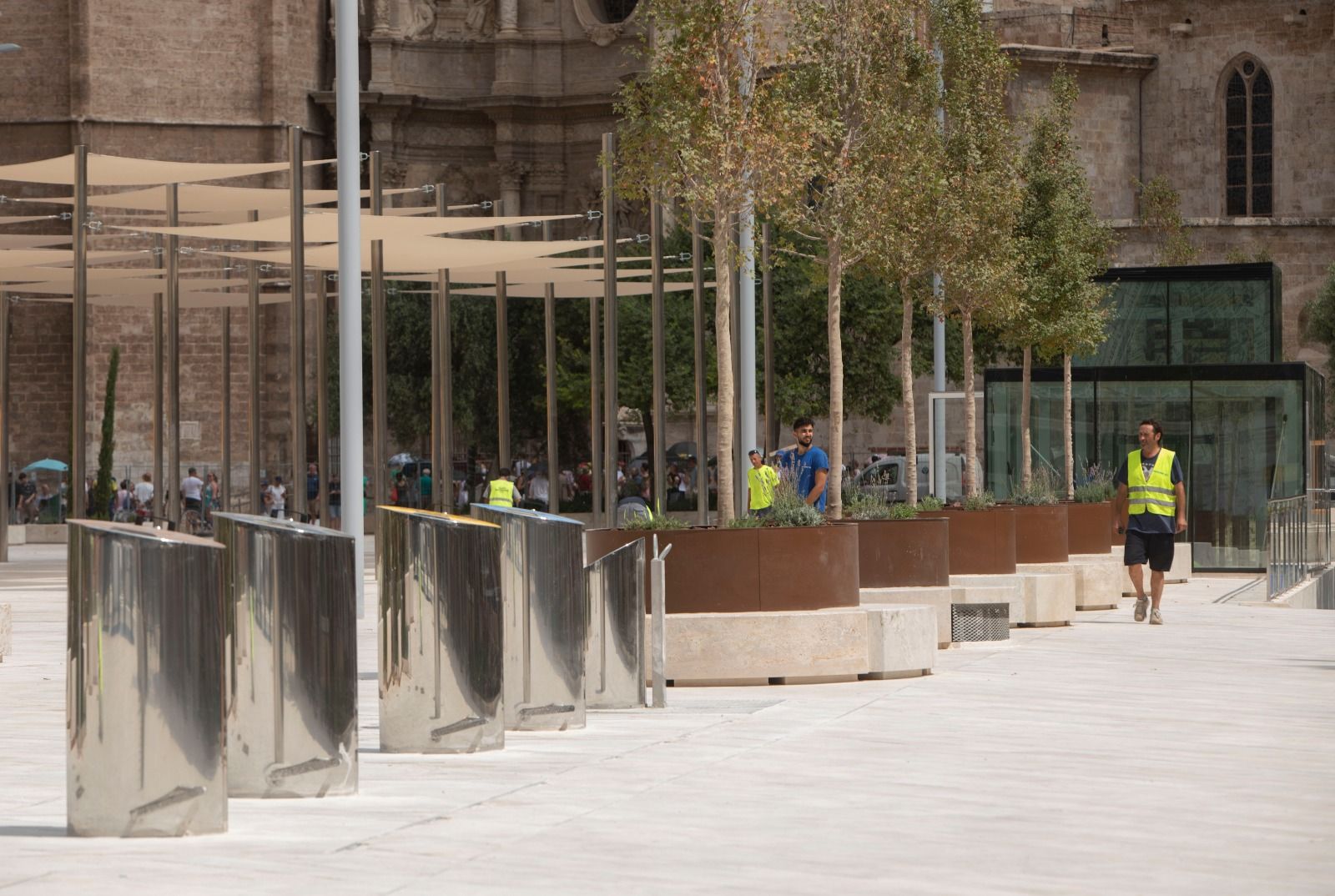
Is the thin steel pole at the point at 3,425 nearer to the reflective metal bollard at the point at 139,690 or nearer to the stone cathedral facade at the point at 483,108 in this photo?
the stone cathedral facade at the point at 483,108

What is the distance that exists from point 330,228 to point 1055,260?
777 centimetres

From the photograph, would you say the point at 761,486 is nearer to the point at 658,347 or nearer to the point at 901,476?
the point at 658,347

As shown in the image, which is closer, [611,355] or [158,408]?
[611,355]

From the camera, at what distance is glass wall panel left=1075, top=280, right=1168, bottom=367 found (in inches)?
1066

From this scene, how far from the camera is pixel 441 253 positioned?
75.9ft

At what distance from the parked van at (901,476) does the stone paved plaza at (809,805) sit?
23.9 metres

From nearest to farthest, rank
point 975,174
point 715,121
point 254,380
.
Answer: point 715,121
point 975,174
point 254,380

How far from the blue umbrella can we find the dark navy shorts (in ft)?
101

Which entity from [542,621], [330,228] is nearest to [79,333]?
[330,228]

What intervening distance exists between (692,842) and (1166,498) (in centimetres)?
1089

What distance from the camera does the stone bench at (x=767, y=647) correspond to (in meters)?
11.5

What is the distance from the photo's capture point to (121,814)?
6176mm

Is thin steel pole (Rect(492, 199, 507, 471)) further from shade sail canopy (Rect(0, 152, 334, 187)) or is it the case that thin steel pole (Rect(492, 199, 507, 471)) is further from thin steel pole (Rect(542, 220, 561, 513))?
shade sail canopy (Rect(0, 152, 334, 187))

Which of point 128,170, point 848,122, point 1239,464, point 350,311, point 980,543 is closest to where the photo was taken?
point 980,543
